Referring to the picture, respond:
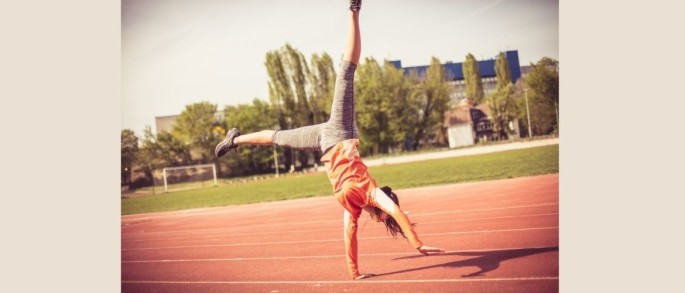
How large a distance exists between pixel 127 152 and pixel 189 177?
981 cm

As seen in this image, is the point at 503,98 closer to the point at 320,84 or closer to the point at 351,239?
the point at 351,239

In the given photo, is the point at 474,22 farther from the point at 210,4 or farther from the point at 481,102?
the point at 481,102

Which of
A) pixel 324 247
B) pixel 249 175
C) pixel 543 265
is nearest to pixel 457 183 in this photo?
pixel 324 247

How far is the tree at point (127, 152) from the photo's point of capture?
10531 mm

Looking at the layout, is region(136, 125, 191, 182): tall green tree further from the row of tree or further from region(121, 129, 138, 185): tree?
region(121, 129, 138, 185): tree

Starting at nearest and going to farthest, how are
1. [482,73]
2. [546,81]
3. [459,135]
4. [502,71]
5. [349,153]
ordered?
[349,153] < [546,81] < [502,71] < [482,73] < [459,135]

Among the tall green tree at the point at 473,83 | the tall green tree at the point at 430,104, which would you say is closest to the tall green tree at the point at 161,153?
the tall green tree at the point at 473,83

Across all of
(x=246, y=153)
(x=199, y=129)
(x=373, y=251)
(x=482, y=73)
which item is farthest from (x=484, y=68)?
(x=199, y=129)

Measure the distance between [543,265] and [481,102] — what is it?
12.6 metres

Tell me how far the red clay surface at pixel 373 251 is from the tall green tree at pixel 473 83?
4.83m

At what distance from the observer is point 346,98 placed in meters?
3.57

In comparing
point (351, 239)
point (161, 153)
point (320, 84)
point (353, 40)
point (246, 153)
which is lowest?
point (351, 239)

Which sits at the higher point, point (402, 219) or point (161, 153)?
point (161, 153)
